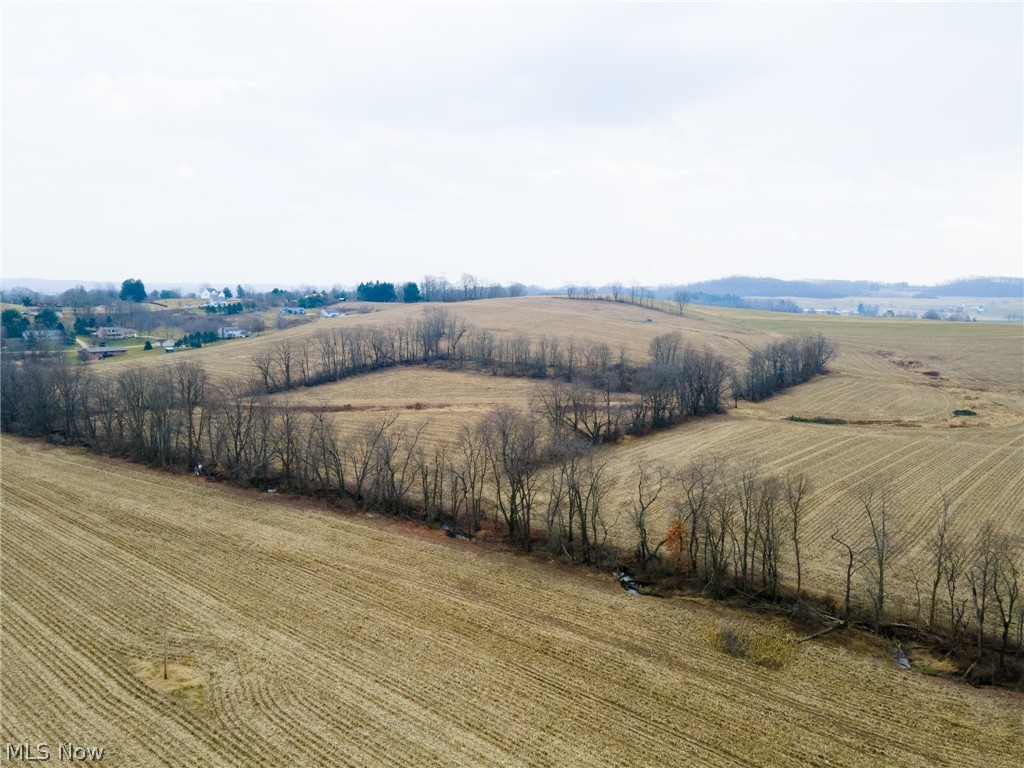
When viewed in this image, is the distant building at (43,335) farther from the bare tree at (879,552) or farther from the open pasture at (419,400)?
the bare tree at (879,552)

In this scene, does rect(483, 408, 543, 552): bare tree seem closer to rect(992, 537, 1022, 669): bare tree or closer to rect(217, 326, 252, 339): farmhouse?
rect(992, 537, 1022, 669): bare tree

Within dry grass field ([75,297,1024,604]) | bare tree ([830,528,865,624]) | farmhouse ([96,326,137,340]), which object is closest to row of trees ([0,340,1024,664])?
bare tree ([830,528,865,624])

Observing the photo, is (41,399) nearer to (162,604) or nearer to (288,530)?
(288,530)

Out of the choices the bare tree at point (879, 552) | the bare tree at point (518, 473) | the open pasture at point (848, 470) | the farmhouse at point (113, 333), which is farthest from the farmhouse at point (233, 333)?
the bare tree at point (879, 552)

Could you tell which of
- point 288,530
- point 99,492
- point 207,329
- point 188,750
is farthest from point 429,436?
point 207,329

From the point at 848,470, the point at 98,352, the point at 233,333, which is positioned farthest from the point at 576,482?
the point at 233,333
